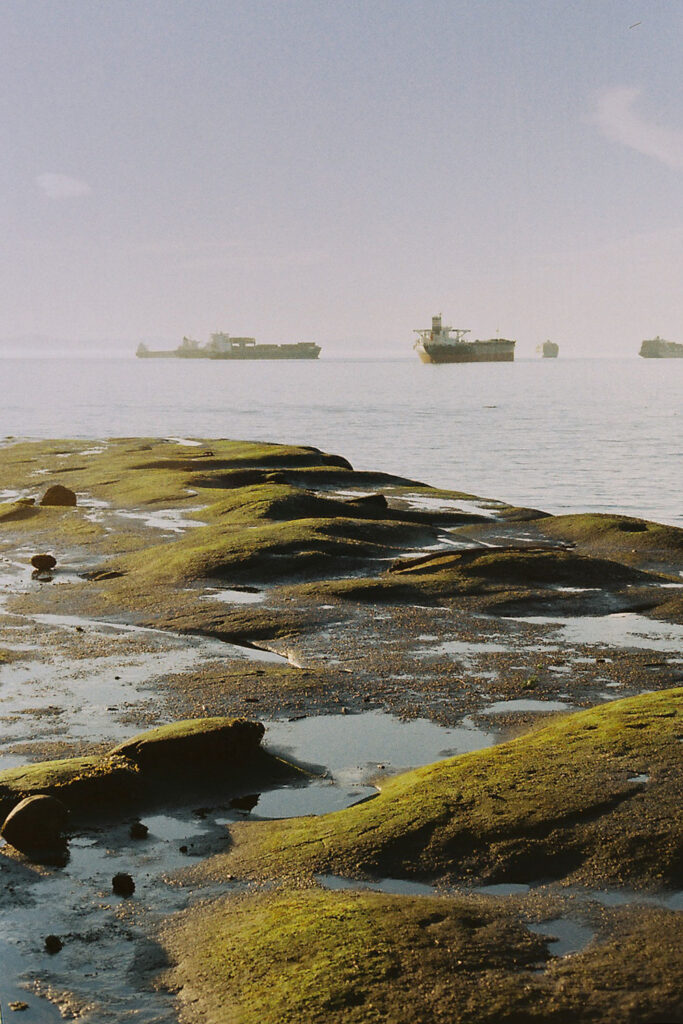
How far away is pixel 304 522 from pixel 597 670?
13575mm

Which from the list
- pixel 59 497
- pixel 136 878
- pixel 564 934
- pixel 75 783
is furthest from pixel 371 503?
pixel 564 934

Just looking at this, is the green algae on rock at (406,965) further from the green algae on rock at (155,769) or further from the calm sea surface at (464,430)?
the calm sea surface at (464,430)

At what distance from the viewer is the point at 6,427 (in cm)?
10256

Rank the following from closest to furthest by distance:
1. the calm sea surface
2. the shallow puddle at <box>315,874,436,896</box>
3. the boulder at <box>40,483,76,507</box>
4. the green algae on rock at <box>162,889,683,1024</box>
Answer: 1. the green algae on rock at <box>162,889,683,1024</box>
2. the shallow puddle at <box>315,874,436,896</box>
3. the boulder at <box>40,483,76,507</box>
4. the calm sea surface

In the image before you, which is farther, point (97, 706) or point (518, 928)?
point (97, 706)

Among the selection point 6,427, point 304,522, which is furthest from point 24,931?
point 6,427

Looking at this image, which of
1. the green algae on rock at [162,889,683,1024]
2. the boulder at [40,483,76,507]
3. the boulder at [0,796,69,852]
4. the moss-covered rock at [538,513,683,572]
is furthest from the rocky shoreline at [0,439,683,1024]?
the boulder at [40,483,76,507]

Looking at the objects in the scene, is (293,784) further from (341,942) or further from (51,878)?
(341,942)

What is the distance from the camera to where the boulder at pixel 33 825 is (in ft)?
36.0

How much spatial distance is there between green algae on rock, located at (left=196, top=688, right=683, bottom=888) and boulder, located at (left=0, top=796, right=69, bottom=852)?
1.75 meters

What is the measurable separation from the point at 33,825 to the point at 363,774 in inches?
155

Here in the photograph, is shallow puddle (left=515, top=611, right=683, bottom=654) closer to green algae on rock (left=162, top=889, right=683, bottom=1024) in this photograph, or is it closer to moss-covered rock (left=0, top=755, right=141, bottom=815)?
moss-covered rock (left=0, top=755, right=141, bottom=815)

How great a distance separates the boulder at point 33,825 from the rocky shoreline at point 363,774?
23 cm

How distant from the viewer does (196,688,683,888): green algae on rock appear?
10008mm
